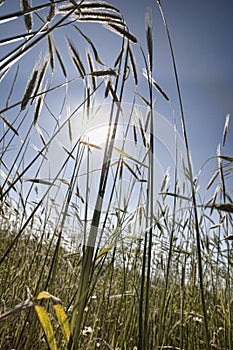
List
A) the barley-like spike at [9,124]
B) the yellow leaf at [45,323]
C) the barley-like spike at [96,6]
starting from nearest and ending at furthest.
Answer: the yellow leaf at [45,323] → the barley-like spike at [96,6] → the barley-like spike at [9,124]

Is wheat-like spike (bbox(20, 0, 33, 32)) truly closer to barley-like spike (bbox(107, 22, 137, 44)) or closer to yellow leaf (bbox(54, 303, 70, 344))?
barley-like spike (bbox(107, 22, 137, 44))

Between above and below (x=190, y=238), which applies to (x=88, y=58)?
above

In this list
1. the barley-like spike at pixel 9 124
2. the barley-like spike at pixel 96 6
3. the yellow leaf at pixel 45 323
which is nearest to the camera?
the yellow leaf at pixel 45 323

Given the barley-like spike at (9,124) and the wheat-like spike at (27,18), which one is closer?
the wheat-like spike at (27,18)

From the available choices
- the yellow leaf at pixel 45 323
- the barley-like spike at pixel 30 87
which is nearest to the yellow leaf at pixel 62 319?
the yellow leaf at pixel 45 323

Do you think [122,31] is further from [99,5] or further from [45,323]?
[45,323]

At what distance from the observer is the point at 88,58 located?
1030mm

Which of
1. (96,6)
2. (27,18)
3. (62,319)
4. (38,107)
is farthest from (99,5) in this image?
(62,319)

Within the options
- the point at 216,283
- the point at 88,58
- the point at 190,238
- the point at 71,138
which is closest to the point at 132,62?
the point at 88,58

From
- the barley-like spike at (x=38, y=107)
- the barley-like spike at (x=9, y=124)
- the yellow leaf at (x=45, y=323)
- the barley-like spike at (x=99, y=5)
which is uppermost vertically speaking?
the barley-like spike at (x=99, y=5)

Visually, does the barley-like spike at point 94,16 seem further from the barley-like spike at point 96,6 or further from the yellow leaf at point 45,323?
the yellow leaf at point 45,323

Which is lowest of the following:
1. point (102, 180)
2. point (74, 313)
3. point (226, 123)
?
point (74, 313)

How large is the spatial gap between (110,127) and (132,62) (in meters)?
0.37

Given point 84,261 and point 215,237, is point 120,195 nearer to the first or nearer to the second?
point 84,261
